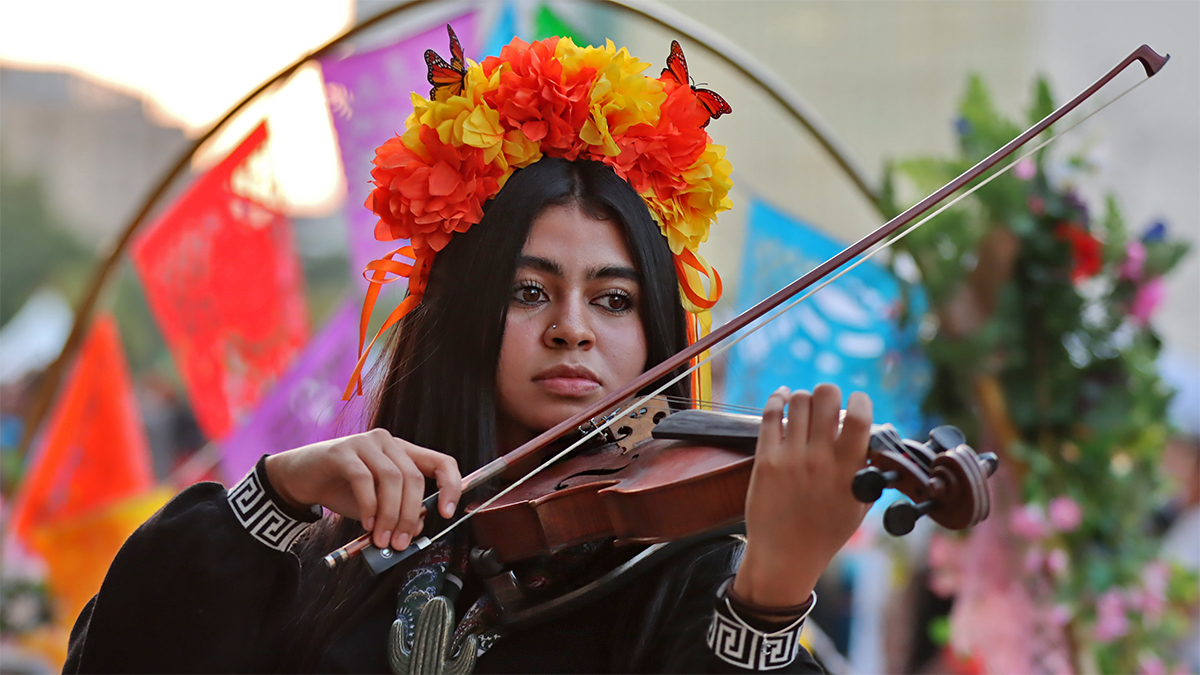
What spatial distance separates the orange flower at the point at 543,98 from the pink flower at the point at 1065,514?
6.45 ft

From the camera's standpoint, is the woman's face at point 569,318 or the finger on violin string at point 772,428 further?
the woman's face at point 569,318

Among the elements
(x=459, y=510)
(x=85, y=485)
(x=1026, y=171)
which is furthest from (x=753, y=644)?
(x=85, y=485)

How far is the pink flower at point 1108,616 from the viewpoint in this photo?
2.62 meters

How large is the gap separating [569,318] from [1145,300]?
2.11 metres

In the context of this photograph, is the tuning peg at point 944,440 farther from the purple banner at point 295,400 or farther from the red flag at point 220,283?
the red flag at point 220,283

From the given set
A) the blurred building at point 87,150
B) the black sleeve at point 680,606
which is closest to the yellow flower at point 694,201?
the black sleeve at point 680,606

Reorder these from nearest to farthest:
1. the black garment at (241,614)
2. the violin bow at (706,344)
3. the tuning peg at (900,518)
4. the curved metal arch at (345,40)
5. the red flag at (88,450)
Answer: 1. the tuning peg at (900,518)
2. the violin bow at (706,344)
3. the black garment at (241,614)
4. the curved metal arch at (345,40)
5. the red flag at (88,450)

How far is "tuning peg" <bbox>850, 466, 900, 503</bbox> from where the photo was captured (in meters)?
0.79

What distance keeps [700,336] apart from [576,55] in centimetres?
34

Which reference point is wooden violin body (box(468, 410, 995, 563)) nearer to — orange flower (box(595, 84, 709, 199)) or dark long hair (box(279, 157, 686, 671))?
dark long hair (box(279, 157, 686, 671))

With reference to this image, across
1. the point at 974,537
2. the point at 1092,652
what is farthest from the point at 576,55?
the point at 1092,652

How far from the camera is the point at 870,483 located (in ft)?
2.60

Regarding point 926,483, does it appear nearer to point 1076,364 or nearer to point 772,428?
point 772,428

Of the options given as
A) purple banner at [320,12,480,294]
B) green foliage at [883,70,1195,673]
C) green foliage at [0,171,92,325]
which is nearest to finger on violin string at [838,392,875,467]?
purple banner at [320,12,480,294]
